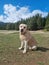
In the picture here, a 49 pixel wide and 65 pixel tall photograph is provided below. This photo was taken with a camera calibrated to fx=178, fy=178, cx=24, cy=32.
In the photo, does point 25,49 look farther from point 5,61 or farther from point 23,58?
point 5,61

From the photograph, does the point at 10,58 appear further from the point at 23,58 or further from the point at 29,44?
the point at 29,44

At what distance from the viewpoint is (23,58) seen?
7.63m

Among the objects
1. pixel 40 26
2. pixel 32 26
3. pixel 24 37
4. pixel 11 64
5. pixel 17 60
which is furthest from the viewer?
pixel 40 26

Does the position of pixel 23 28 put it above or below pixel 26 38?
above

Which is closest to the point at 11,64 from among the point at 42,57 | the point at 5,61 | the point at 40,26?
the point at 5,61

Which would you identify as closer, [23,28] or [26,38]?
[23,28]

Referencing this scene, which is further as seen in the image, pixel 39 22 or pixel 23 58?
pixel 39 22

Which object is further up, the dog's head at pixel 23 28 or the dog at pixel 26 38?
the dog's head at pixel 23 28

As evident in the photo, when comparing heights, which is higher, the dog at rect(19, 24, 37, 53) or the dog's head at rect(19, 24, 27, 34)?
the dog's head at rect(19, 24, 27, 34)

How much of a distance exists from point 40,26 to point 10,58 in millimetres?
59871

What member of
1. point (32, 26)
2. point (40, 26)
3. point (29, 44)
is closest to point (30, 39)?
point (29, 44)

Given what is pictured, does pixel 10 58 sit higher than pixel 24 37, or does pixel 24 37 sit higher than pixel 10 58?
pixel 24 37

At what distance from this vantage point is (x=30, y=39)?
8.94 metres

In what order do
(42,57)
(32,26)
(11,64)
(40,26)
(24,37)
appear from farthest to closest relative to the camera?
(40,26), (32,26), (24,37), (42,57), (11,64)
